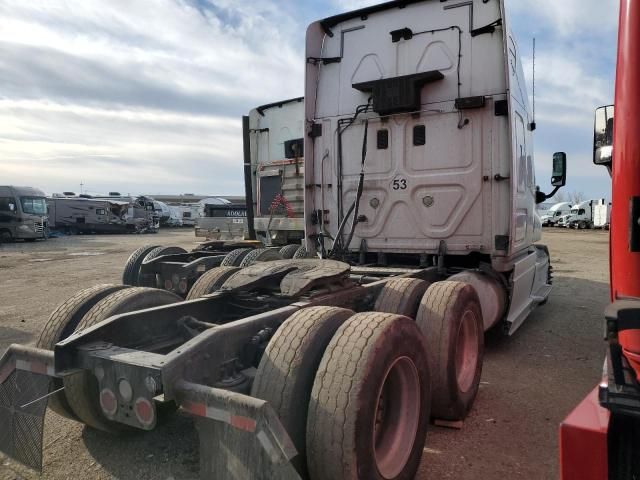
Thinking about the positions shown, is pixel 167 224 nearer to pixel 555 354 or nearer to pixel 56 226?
pixel 56 226

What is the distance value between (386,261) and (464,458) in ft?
9.90

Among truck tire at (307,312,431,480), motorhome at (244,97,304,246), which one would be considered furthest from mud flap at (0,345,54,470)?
motorhome at (244,97,304,246)

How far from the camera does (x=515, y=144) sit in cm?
530

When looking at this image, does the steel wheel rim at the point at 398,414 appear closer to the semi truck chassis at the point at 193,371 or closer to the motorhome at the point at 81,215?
the semi truck chassis at the point at 193,371

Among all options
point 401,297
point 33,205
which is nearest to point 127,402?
point 401,297

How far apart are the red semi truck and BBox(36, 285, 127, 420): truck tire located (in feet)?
8.97

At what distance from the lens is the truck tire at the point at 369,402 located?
2305mm

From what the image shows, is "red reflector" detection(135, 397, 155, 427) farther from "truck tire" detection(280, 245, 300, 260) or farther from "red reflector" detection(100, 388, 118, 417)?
"truck tire" detection(280, 245, 300, 260)

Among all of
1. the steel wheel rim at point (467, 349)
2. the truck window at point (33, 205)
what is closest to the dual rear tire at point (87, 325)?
the steel wheel rim at point (467, 349)

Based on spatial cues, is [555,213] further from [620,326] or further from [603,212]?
[620,326]

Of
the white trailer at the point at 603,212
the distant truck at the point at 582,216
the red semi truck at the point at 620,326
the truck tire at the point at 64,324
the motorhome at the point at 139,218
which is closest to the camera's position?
the red semi truck at the point at 620,326

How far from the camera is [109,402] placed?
2445mm

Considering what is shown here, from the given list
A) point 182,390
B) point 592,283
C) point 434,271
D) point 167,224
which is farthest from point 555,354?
point 167,224

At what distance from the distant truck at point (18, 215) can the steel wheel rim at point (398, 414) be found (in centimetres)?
2826
